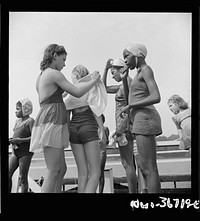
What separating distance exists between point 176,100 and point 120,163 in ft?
2.15

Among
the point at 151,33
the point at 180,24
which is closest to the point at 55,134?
the point at 151,33

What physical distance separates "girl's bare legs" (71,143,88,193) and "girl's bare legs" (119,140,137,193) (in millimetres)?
297

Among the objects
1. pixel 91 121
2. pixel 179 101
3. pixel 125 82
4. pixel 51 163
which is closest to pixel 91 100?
pixel 91 121

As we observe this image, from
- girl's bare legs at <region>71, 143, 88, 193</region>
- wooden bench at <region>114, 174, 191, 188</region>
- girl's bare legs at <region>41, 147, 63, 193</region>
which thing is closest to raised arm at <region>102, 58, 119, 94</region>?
girl's bare legs at <region>71, 143, 88, 193</region>

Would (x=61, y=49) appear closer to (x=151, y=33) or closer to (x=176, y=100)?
(x=151, y=33)

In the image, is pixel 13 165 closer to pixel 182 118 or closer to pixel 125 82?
pixel 125 82

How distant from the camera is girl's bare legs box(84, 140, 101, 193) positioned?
342 cm

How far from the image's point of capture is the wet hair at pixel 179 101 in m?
3.45

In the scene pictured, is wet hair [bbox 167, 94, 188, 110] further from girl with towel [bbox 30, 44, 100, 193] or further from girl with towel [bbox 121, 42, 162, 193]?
girl with towel [bbox 30, 44, 100, 193]

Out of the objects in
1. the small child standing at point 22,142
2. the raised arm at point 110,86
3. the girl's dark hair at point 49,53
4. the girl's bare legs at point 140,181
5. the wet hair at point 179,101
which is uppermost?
the girl's dark hair at point 49,53

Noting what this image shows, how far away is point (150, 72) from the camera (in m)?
3.46

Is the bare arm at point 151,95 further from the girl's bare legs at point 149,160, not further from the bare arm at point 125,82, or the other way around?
the girl's bare legs at point 149,160

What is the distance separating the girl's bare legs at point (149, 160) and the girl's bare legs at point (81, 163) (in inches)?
17.2

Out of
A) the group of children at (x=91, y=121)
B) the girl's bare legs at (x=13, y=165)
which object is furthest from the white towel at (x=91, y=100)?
the girl's bare legs at (x=13, y=165)
